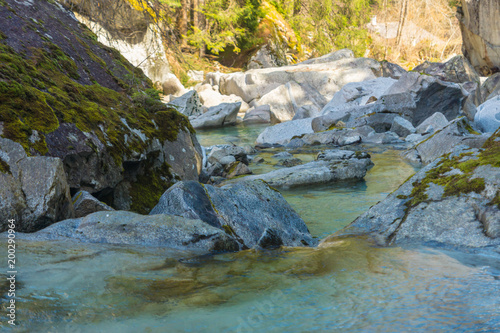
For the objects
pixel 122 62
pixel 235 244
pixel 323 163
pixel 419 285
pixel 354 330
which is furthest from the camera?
pixel 323 163

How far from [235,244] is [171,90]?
821 inches

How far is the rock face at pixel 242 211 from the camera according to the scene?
3.49 metres

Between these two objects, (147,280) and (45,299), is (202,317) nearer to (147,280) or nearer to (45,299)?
(147,280)

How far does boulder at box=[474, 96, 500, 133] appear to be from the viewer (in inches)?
403

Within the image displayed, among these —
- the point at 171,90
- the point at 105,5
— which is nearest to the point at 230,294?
the point at 105,5

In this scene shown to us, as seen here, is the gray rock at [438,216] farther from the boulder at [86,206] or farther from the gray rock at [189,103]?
the gray rock at [189,103]

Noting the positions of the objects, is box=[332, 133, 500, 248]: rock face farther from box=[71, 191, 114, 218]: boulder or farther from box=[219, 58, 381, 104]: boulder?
box=[219, 58, 381, 104]: boulder

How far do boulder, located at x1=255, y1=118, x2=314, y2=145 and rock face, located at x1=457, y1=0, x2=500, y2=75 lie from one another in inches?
438

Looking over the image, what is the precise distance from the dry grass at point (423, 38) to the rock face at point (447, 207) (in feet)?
108

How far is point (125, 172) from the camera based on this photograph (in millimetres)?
4527

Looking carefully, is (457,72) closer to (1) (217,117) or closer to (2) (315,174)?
(1) (217,117)

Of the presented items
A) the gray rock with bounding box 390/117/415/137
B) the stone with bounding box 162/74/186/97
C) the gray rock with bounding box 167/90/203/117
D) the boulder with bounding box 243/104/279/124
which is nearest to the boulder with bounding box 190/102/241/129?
the gray rock with bounding box 167/90/203/117

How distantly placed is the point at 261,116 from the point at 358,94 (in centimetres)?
464

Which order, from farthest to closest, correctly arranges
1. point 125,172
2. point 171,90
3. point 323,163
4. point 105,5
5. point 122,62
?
point 171,90, point 323,163, point 122,62, point 105,5, point 125,172
